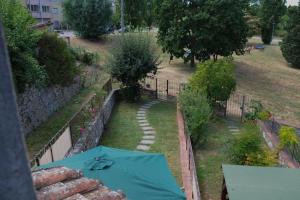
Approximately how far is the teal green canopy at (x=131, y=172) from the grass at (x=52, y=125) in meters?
4.07

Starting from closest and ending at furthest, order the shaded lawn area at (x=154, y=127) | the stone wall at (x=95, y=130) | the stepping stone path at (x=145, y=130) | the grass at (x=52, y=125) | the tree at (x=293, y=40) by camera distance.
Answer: the stone wall at (x=95, y=130), the grass at (x=52, y=125), the shaded lawn area at (x=154, y=127), the stepping stone path at (x=145, y=130), the tree at (x=293, y=40)

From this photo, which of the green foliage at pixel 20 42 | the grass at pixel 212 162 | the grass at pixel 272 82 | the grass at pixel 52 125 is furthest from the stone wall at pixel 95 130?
the grass at pixel 272 82

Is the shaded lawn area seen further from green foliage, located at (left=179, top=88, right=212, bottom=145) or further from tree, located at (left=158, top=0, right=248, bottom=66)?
tree, located at (left=158, top=0, right=248, bottom=66)

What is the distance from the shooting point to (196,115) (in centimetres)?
1216

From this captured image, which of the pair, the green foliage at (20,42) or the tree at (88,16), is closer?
the green foliage at (20,42)

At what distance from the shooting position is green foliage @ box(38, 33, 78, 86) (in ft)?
46.4

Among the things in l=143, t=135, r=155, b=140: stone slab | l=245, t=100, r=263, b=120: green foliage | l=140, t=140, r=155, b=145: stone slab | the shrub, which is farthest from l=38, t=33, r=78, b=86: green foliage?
the shrub

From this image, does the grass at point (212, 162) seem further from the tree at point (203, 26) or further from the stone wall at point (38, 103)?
the tree at point (203, 26)

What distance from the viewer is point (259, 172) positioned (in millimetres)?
6148

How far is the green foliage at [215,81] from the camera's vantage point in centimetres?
1616

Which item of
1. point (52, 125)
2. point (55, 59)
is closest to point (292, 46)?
point (55, 59)

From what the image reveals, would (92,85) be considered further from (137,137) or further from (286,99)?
(286,99)

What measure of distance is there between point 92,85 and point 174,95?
18.5ft

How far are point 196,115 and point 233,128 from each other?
11.5 ft
